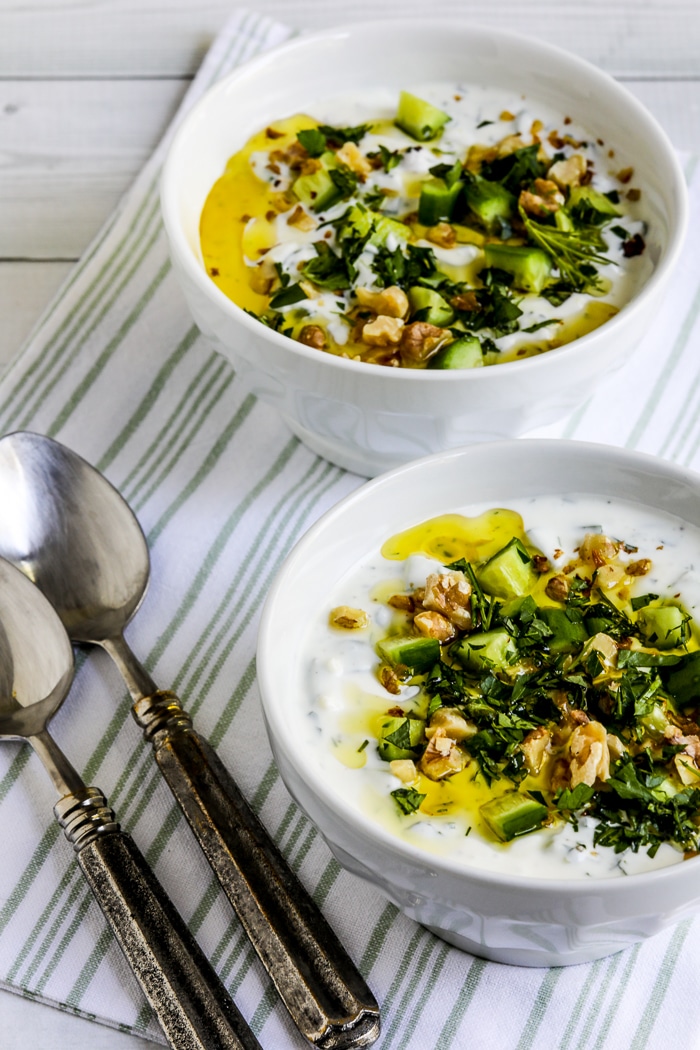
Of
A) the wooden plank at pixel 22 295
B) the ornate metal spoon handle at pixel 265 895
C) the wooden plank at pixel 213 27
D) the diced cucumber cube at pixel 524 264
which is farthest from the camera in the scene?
the wooden plank at pixel 213 27

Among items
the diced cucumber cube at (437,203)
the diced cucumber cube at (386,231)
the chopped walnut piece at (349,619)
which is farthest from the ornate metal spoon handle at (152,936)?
the diced cucumber cube at (437,203)

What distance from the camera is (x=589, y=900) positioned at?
3.98 ft

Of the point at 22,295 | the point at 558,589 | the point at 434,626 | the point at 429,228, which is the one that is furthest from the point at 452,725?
the point at 22,295

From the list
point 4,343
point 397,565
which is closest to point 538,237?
point 397,565

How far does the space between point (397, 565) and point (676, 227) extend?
30.2 inches

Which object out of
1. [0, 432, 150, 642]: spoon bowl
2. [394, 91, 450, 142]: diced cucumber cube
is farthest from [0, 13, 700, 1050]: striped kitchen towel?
[394, 91, 450, 142]: diced cucumber cube

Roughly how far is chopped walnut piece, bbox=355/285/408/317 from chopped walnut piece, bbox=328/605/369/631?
565 mm

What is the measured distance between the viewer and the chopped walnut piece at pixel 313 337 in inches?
75.3

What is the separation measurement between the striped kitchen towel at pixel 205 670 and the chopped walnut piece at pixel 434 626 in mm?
344

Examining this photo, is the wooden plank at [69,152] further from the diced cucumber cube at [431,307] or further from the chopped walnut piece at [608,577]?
the chopped walnut piece at [608,577]

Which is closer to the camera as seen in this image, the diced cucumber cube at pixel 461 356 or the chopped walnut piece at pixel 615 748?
the chopped walnut piece at pixel 615 748

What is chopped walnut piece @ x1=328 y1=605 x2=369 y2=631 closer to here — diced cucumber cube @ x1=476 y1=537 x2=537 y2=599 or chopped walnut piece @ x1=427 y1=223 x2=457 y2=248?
diced cucumber cube @ x1=476 y1=537 x2=537 y2=599

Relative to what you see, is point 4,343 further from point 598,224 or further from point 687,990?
point 687,990

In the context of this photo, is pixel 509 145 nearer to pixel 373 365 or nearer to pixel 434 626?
pixel 373 365
